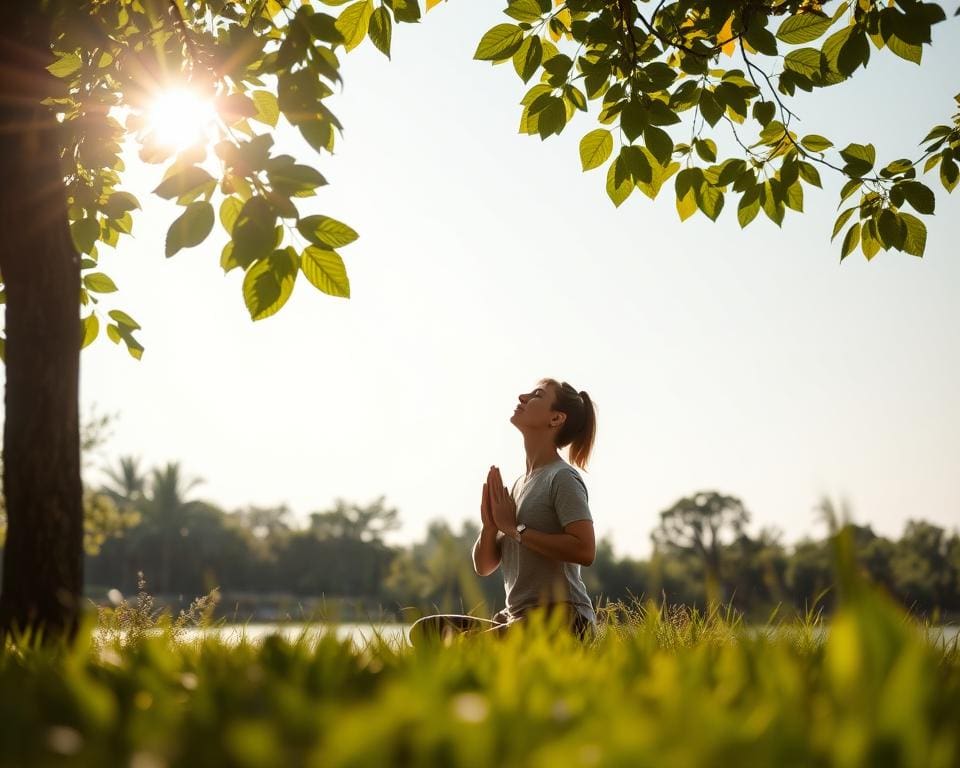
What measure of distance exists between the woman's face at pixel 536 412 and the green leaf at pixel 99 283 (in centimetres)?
225

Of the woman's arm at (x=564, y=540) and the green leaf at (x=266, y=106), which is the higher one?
the green leaf at (x=266, y=106)

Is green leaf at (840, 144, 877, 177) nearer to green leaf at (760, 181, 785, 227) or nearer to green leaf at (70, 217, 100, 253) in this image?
green leaf at (760, 181, 785, 227)

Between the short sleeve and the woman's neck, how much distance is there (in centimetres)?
35

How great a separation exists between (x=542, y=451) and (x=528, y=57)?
219 cm

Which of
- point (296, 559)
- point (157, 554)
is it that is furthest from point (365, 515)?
point (157, 554)

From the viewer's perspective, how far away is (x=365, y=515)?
73.8 meters

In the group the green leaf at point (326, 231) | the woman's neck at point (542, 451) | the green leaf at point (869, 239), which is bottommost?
the woman's neck at point (542, 451)

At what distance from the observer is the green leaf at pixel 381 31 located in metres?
3.11

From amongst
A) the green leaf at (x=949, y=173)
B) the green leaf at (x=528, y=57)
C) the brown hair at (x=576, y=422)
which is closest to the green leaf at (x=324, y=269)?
the green leaf at (x=528, y=57)

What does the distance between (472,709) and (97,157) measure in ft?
11.2

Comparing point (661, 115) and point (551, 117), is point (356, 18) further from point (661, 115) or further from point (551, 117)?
point (661, 115)

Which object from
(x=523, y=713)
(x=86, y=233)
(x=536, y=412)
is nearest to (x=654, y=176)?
(x=536, y=412)

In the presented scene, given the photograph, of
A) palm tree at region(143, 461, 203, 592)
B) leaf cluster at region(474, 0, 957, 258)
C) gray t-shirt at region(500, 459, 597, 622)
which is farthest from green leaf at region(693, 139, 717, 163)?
palm tree at region(143, 461, 203, 592)

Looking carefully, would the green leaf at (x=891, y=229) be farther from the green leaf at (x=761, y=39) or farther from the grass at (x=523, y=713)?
the grass at (x=523, y=713)
